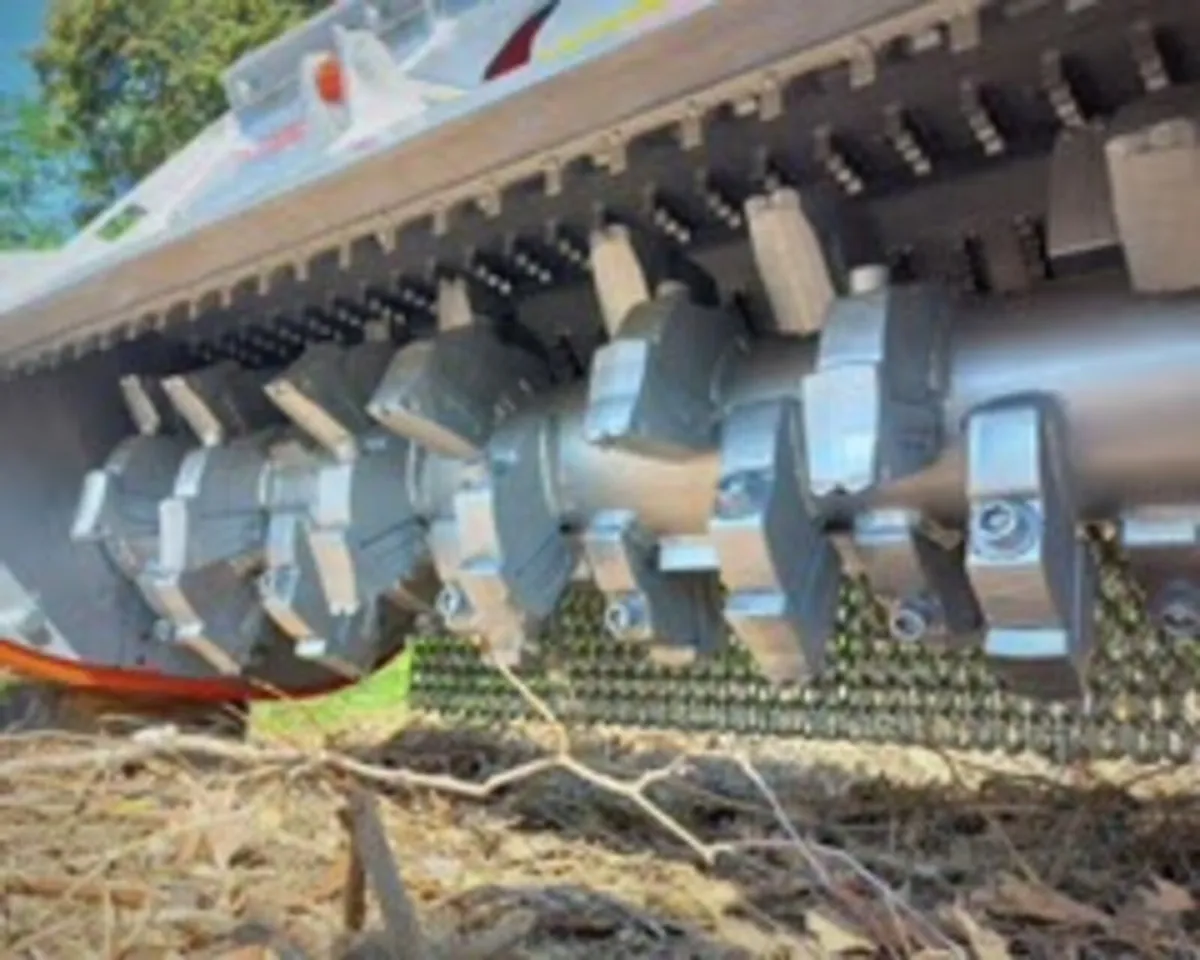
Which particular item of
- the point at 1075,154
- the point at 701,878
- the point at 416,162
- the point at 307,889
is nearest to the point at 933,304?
the point at 1075,154

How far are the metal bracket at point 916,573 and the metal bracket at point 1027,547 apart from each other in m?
0.09

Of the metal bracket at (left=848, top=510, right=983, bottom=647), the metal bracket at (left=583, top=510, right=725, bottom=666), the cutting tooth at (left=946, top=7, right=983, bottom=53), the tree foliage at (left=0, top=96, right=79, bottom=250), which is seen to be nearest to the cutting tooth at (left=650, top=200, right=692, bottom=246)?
the metal bracket at (left=583, top=510, right=725, bottom=666)

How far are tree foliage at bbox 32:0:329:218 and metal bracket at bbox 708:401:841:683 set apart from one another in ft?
33.5

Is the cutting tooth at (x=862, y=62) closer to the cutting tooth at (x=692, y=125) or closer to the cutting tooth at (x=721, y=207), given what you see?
the cutting tooth at (x=692, y=125)

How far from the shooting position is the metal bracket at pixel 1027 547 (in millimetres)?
923

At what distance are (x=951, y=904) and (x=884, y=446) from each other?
0.39m

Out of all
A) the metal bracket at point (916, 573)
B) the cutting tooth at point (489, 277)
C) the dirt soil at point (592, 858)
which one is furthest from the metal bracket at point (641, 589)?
the cutting tooth at point (489, 277)

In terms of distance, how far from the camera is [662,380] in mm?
1146

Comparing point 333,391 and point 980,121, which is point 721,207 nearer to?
point 980,121

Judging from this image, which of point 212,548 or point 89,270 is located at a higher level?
point 89,270

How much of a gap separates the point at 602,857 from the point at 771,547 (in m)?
0.46

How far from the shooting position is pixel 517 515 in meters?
1.31

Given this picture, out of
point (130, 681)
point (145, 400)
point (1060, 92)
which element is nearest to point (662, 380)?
point (1060, 92)

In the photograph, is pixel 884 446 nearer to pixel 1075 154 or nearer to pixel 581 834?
pixel 1075 154
